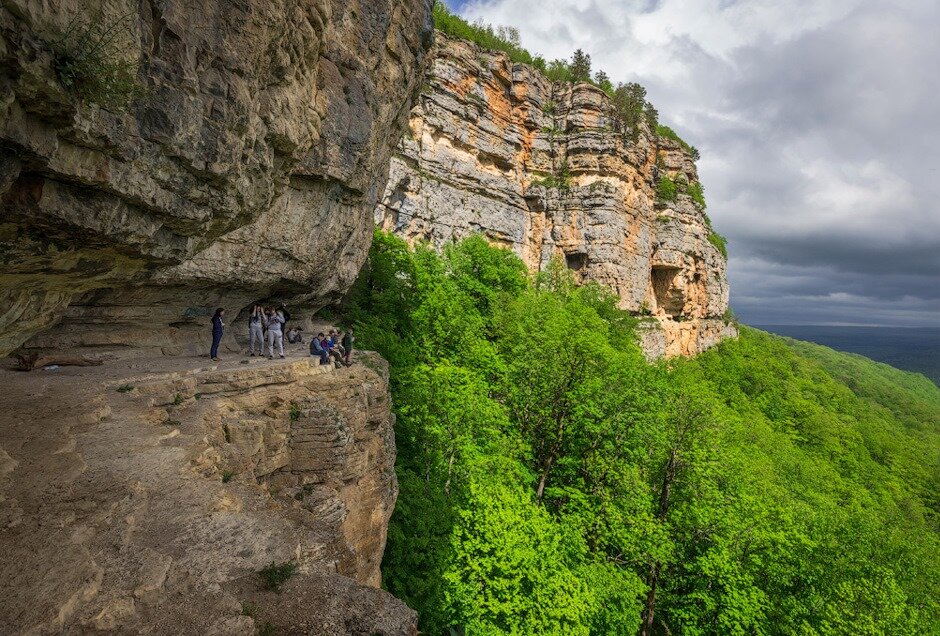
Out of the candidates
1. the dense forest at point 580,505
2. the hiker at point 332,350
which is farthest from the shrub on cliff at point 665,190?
the hiker at point 332,350

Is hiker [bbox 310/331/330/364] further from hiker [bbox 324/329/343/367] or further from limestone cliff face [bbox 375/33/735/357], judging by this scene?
limestone cliff face [bbox 375/33/735/357]

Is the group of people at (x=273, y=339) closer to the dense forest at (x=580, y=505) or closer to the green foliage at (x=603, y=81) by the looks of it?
the dense forest at (x=580, y=505)

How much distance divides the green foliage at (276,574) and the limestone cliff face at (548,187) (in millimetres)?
27695

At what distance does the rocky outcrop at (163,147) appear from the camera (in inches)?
150

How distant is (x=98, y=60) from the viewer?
12.5ft

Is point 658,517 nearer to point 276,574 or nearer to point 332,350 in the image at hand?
point 332,350

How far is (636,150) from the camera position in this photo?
43719 mm

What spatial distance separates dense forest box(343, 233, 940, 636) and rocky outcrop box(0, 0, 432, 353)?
8.41 meters

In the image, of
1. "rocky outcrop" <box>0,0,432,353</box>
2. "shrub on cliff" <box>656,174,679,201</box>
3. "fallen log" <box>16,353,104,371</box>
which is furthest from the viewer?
"shrub on cliff" <box>656,174,679,201</box>

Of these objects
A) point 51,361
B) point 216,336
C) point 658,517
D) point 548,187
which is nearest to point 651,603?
point 658,517

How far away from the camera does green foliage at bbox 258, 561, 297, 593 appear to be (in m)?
4.79

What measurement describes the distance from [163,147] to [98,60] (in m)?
1.23

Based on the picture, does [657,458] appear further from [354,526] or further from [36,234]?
[36,234]

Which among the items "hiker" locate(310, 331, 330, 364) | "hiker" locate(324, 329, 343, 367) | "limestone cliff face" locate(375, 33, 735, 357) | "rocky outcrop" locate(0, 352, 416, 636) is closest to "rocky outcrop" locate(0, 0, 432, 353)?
"rocky outcrop" locate(0, 352, 416, 636)
